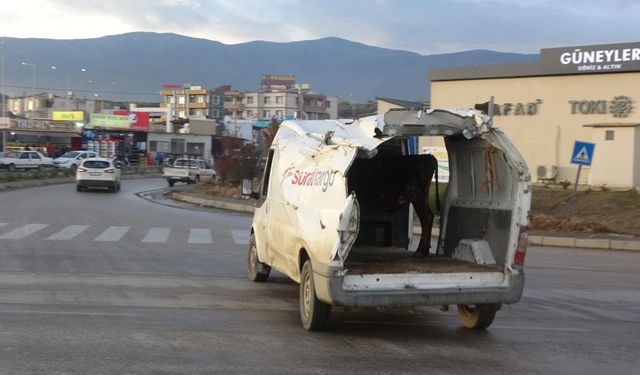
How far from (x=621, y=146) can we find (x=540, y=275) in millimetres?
19374

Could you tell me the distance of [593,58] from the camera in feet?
103

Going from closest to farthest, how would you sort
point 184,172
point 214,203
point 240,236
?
point 240,236 < point 214,203 < point 184,172

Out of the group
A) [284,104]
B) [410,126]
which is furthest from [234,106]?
[410,126]

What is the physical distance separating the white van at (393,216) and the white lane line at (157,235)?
6933mm

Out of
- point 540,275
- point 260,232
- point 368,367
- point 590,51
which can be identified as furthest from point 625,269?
point 590,51

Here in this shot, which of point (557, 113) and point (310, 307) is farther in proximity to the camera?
point (557, 113)

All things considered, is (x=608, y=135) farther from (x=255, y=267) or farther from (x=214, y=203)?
(x=255, y=267)

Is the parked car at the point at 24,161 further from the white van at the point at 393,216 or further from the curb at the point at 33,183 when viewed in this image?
the white van at the point at 393,216

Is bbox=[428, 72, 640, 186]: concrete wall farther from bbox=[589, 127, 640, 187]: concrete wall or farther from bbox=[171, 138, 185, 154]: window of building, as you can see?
bbox=[171, 138, 185, 154]: window of building

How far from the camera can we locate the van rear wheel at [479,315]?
7660 mm

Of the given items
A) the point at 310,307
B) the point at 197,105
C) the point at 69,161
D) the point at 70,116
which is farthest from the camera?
the point at 197,105

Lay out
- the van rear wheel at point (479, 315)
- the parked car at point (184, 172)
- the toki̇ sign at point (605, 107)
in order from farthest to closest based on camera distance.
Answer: the parked car at point (184, 172), the toki̇ sign at point (605, 107), the van rear wheel at point (479, 315)

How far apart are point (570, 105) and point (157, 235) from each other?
22.3 metres

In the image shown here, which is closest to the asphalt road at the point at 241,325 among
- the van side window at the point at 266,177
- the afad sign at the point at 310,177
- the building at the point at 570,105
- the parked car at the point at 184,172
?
the van side window at the point at 266,177
